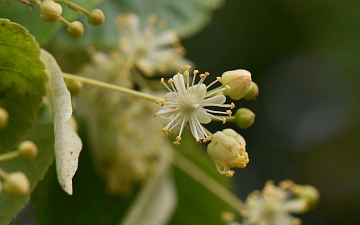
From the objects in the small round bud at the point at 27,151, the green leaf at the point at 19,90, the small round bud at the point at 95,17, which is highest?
the small round bud at the point at 95,17

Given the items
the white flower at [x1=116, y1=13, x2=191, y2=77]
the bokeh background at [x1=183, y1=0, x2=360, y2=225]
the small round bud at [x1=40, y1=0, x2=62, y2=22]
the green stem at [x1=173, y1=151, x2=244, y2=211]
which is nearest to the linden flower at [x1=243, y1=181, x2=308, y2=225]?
the green stem at [x1=173, y1=151, x2=244, y2=211]

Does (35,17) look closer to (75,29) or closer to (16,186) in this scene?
(75,29)

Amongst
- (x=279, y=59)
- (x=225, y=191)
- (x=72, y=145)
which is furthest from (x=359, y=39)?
(x=72, y=145)

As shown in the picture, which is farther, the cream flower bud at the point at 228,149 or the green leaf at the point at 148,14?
the green leaf at the point at 148,14

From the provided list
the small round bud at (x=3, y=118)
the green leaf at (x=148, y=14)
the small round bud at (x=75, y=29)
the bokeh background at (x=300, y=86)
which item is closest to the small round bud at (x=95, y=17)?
the small round bud at (x=75, y=29)

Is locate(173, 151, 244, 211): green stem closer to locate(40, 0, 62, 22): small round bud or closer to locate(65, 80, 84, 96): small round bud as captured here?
locate(65, 80, 84, 96): small round bud

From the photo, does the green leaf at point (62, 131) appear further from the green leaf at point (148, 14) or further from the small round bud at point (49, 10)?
the green leaf at point (148, 14)
